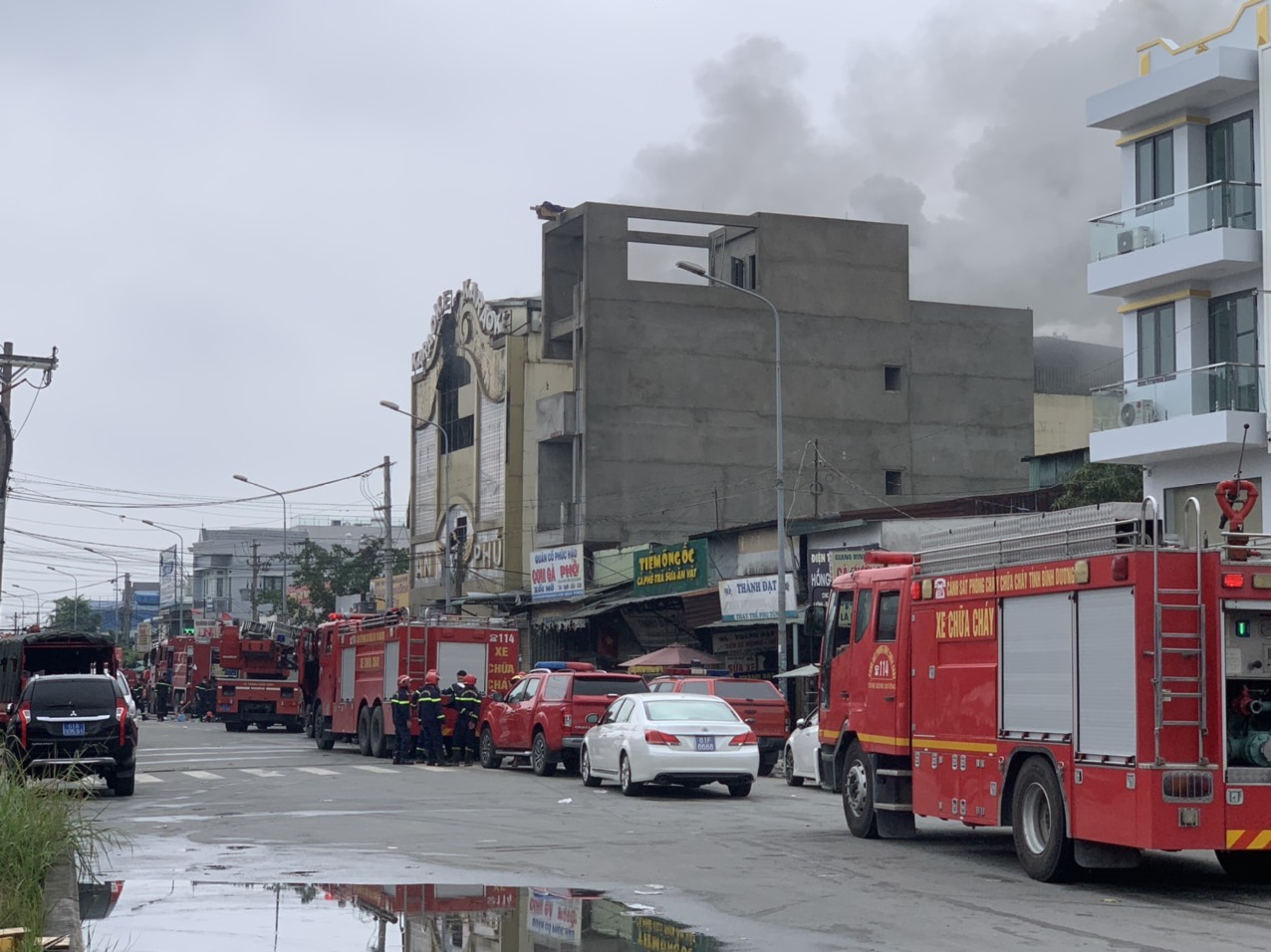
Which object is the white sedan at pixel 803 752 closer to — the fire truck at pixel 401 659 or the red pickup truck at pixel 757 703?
the red pickup truck at pixel 757 703

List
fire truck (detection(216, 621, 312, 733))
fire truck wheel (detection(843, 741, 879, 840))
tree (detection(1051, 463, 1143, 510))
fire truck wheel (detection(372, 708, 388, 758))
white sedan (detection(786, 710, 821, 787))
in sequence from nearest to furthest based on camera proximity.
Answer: fire truck wheel (detection(843, 741, 879, 840)) < white sedan (detection(786, 710, 821, 787)) < fire truck wheel (detection(372, 708, 388, 758)) < tree (detection(1051, 463, 1143, 510)) < fire truck (detection(216, 621, 312, 733))

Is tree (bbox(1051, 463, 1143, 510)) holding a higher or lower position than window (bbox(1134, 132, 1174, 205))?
lower

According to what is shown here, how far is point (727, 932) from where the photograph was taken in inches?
422

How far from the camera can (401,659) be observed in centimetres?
3297

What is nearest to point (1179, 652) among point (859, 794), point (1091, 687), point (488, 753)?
point (1091, 687)

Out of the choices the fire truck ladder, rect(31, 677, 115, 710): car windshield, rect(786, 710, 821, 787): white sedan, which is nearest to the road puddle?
the fire truck ladder

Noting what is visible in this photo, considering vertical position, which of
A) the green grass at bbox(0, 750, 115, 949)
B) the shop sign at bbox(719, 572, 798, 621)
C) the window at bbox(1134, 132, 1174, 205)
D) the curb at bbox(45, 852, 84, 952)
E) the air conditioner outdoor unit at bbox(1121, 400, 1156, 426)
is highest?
the window at bbox(1134, 132, 1174, 205)

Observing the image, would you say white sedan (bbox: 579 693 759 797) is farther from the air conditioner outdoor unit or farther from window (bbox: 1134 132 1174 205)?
window (bbox: 1134 132 1174 205)

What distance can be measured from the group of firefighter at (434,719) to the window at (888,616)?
48.4 feet

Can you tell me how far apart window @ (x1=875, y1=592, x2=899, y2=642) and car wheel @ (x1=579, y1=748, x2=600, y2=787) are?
886 cm

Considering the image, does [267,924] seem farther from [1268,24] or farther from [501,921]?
[1268,24]

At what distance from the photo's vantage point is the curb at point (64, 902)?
929 centimetres

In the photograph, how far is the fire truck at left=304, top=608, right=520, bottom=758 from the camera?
108 feet

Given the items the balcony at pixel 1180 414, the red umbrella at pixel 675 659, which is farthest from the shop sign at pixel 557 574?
the balcony at pixel 1180 414
